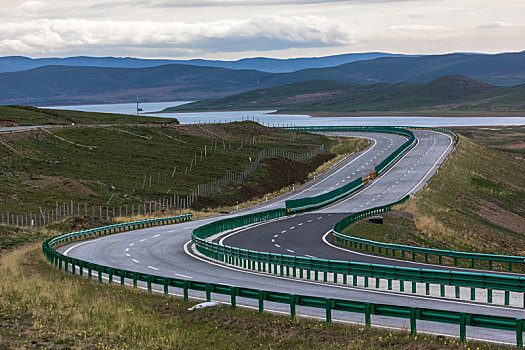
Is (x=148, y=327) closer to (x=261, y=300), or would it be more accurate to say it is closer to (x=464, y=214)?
(x=261, y=300)

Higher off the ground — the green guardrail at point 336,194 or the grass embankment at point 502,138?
the green guardrail at point 336,194

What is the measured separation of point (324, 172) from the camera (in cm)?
9744

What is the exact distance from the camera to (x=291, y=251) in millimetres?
38562

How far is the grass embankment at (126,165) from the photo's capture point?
7081cm

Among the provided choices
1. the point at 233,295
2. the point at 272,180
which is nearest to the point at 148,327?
the point at 233,295

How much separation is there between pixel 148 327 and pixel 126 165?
72.9 metres

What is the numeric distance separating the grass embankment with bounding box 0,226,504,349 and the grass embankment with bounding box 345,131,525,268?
21.1 metres

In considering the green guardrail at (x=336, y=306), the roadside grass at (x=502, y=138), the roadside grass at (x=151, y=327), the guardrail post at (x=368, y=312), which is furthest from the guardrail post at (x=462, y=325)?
the roadside grass at (x=502, y=138)

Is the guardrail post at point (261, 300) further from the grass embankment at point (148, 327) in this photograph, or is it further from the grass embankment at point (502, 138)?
the grass embankment at point (502, 138)

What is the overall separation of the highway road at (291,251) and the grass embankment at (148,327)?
1.58 metres

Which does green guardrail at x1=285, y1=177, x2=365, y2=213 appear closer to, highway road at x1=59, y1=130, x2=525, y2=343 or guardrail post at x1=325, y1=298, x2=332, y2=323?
highway road at x1=59, y1=130, x2=525, y2=343

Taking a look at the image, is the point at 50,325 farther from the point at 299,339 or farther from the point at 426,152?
the point at 426,152

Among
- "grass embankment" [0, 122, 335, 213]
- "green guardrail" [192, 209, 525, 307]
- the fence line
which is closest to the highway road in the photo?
"green guardrail" [192, 209, 525, 307]

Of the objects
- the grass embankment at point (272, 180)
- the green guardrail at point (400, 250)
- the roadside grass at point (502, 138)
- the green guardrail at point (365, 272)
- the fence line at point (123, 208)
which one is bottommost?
the roadside grass at point (502, 138)
